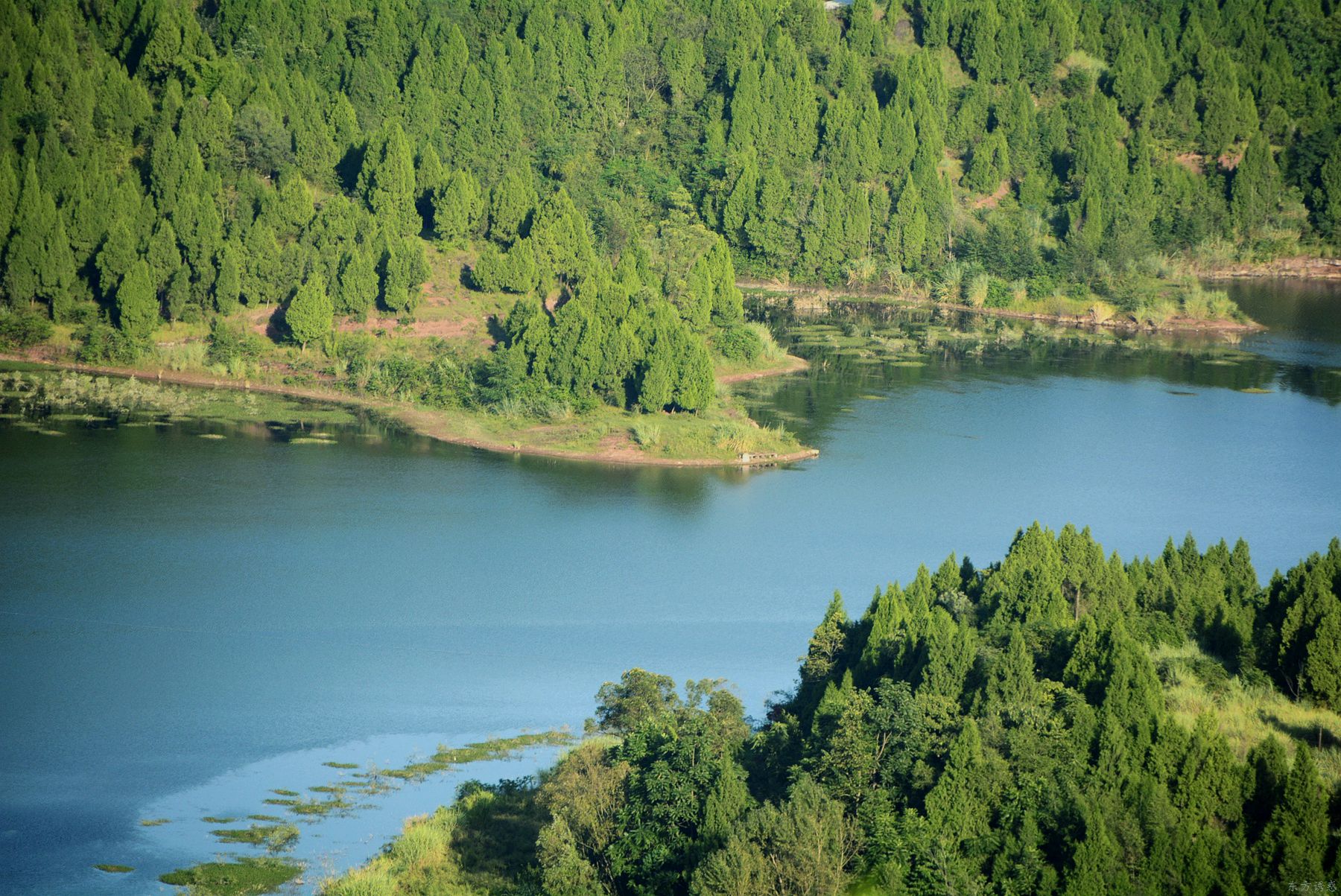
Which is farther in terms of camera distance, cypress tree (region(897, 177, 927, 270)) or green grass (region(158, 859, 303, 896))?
cypress tree (region(897, 177, 927, 270))

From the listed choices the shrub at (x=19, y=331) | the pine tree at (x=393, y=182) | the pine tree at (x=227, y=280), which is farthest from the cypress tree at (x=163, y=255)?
the pine tree at (x=393, y=182)

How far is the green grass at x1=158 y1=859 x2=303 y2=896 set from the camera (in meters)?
27.0

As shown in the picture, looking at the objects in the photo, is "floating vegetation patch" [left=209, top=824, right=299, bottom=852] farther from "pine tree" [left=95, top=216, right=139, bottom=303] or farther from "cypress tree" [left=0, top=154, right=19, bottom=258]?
"cypress tree" [left=0, top=154, right=19, bottom=258]

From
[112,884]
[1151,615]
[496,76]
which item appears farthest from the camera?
[496,76]

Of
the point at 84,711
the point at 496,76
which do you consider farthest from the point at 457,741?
the point at 496,76

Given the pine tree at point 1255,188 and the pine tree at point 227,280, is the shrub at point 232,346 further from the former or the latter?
the pine tree at point 1255,188

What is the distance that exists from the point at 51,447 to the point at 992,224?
53156 mm

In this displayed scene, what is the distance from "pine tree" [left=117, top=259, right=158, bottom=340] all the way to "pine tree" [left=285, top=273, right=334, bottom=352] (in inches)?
199

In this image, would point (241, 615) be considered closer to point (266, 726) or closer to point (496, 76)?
point (266, 726)

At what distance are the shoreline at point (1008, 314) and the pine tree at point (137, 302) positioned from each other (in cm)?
3300

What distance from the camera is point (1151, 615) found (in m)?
31.2

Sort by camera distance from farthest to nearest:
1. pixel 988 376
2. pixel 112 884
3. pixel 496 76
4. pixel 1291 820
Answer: pixel 496 76
pixel 988 376
pixel 112 884
pixel 1291 820

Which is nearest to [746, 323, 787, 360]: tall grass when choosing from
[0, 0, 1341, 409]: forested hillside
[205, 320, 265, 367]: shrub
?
[0, 0, 1341, 409]: forested hillside

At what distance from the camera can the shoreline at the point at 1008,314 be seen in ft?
269
